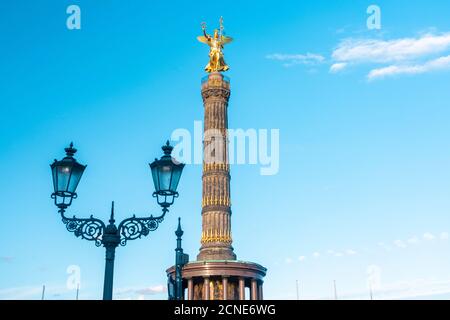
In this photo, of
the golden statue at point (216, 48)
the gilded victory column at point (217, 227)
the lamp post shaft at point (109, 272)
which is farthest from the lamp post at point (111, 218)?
the golden statue at point (216, 48)

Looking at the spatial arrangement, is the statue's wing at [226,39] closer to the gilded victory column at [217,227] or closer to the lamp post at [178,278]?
the gilded victory column at [217,227]

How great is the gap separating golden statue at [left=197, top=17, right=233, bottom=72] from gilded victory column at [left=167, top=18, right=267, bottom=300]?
83 millimetres

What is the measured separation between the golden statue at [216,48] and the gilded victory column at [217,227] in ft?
0.27

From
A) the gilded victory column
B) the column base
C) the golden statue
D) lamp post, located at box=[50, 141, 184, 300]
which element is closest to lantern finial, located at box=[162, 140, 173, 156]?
lamp post, located at box=[50, 141, 184, 300]

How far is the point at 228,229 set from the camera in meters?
36.4

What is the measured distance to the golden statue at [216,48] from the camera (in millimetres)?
41188

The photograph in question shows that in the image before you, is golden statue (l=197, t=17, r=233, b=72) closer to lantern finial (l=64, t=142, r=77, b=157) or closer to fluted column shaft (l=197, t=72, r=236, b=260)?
fluted column shaft (l=197, t=72, r=236, b=260)

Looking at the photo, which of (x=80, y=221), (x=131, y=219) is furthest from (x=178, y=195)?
(x=80, y=221)

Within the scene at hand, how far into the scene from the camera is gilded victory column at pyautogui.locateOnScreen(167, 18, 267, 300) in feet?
113

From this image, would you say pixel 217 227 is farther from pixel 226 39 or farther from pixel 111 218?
pixel 111 218
